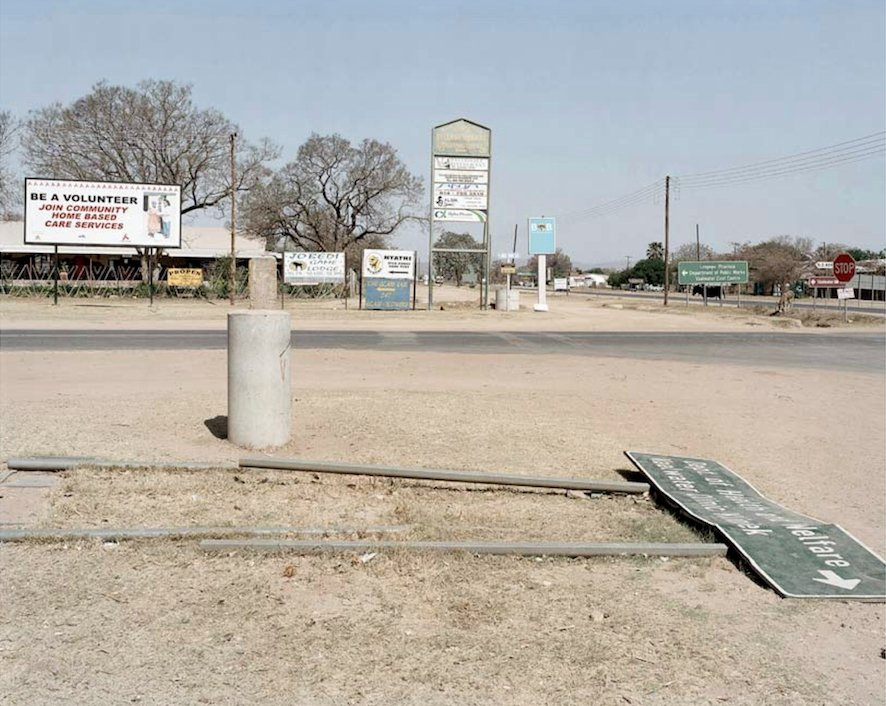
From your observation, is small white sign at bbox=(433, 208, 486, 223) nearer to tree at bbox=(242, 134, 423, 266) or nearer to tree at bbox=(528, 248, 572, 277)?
tree at bbox=(242, 134, 423, 266)

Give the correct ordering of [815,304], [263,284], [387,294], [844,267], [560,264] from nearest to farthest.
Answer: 1. [263,284]
2. [844,267]
3. [387,294]
4. [815,304]
5. [560,264]

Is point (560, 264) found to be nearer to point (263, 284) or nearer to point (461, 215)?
point (461, 215)

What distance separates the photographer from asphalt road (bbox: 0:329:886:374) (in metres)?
18.1

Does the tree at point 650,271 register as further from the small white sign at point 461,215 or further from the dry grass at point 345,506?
the dry grass at point 345,506

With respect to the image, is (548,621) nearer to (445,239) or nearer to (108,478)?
(108,478)

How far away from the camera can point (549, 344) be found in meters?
21.6

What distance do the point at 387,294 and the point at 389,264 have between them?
4.54 feet

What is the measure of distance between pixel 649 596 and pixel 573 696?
1.23 metres

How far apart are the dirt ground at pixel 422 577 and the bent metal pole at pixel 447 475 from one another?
100mm

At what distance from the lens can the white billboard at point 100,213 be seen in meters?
33.8

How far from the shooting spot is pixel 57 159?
50188mm

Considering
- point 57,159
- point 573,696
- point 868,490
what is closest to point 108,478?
point 573,696

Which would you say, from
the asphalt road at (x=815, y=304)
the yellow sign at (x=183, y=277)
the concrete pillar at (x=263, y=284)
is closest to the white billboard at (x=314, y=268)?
the yellow sign at (x=183, y=277)

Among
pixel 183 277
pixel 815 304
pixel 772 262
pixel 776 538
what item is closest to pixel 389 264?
pixel 183 277
